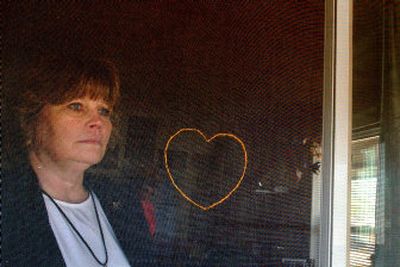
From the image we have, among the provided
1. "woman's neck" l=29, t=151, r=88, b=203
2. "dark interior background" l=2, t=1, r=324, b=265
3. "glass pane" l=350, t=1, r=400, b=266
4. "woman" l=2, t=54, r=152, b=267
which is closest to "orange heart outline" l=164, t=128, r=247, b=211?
"dark interior background" l=2, t=1, r=324, b=265

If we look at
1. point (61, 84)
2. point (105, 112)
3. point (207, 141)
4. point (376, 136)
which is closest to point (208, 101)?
point (207, 141)

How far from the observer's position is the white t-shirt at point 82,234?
1.60 metres

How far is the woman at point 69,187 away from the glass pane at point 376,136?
0.76 metres

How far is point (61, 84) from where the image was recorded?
5.26 feet

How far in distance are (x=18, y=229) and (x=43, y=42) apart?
0.50 m

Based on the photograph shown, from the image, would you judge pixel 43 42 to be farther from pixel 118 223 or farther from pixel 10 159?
pixel 118 223

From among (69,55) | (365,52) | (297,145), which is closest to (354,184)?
(297,145)

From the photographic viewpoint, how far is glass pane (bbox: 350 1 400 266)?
6.46ft

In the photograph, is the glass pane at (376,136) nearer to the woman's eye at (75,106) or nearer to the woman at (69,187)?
the woman at (69,187)

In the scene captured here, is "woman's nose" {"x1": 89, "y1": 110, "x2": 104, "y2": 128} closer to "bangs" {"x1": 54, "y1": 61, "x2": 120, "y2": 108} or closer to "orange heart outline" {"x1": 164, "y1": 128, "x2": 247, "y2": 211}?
"bangs" {"x1": 54, "y1": 61, "x2": 120, "y2": 108}

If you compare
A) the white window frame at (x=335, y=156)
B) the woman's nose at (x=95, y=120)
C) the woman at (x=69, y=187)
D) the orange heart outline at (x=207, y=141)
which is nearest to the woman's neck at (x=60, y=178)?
the woman at (x=69, y=187)

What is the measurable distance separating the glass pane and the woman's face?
2.74ft

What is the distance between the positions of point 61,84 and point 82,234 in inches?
16.3

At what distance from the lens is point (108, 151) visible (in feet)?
5.39
